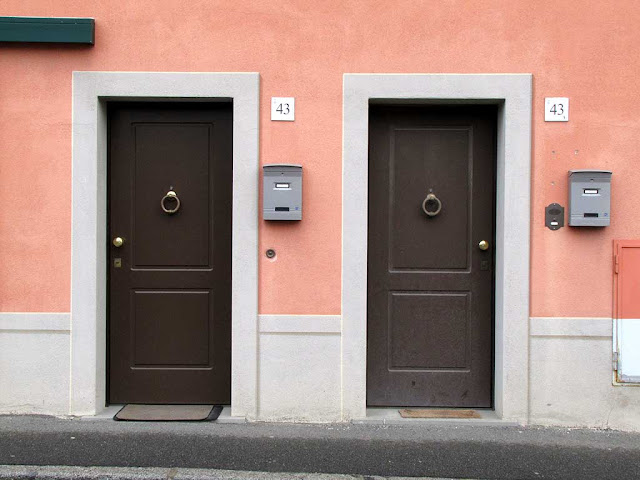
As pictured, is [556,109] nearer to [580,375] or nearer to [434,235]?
[434,235]

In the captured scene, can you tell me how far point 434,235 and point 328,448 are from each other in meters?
1.86

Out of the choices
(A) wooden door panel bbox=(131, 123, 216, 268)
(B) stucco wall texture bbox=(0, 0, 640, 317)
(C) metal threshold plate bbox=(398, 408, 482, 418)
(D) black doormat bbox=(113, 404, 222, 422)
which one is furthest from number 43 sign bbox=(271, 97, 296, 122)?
(C) metal threshold plate bbox=(398, 408, 482, 418)

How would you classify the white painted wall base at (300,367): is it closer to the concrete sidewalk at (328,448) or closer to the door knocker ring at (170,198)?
the concrete sidewalk at (328,448)

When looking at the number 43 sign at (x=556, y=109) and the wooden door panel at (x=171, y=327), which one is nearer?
the number 43 sign at (x=556, y=109)

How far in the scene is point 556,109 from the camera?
4617 mm

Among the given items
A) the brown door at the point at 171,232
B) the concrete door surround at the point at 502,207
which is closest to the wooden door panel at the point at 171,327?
the brown door at the point at 171,232

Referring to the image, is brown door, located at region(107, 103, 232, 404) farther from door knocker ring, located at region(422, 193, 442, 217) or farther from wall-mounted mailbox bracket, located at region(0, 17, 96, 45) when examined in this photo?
door knocker ring, located at region(422, 193, 442, 217)

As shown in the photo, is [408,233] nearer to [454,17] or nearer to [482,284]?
[482,284]

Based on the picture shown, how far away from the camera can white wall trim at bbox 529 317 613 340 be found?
15.2ft

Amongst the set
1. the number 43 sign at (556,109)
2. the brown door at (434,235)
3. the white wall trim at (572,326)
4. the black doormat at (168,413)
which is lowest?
the black doormat at (168,413)

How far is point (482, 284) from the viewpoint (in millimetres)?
4902

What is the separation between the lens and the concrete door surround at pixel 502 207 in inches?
183

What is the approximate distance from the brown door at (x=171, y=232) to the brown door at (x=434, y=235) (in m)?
1.24

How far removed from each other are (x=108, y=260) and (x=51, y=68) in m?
1.56
